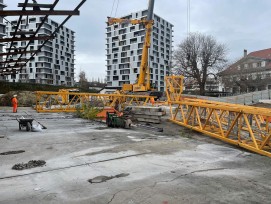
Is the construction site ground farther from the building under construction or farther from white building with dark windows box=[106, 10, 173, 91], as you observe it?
white building with dark windows box=[106, 10, 173, 91]

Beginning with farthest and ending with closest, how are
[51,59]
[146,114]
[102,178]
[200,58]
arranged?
[51,59], [200,58], [146,114], [102,178]

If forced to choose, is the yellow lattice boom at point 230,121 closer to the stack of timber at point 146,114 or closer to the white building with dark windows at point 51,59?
the stack of timber at point 146,114

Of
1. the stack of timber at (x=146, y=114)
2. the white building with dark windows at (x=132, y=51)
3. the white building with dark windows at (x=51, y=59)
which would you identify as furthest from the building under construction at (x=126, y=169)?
the white building with dark windows at (x=51, y=59)

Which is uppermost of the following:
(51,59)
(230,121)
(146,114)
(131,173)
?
(51,59)

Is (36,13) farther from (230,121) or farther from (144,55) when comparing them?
(144,55)

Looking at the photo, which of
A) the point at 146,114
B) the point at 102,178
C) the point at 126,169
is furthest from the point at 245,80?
the point at 102,178

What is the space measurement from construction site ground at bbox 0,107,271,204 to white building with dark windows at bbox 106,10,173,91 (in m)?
73.1

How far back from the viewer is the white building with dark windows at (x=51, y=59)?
8362 centimetres

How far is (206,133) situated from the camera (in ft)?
33.1

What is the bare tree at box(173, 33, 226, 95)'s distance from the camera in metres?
47.1

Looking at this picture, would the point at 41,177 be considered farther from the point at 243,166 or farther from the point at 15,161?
the point at 243,166

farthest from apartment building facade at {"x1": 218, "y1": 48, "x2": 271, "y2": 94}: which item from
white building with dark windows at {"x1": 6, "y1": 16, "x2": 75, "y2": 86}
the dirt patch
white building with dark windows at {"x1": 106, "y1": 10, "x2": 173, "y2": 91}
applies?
white building with dark windows at {"x1": 6, "y1": 16, "x2": 75, "y2": 86}

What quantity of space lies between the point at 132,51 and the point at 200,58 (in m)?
40.6

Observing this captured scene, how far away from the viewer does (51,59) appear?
8950 cm
